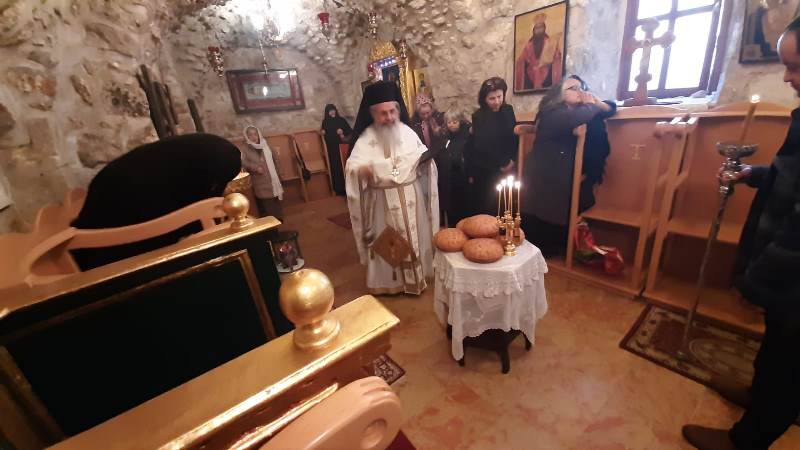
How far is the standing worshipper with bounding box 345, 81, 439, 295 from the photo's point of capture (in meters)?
2.45

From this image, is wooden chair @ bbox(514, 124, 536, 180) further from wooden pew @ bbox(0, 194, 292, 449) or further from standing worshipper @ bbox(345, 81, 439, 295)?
wooden pew @ bbox(0, 194, 292, 449)

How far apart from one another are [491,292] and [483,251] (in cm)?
21

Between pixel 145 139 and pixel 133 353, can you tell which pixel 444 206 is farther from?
pixel 133 353

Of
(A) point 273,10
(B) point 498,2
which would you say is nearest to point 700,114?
(B) point 498,2

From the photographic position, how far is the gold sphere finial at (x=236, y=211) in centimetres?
109

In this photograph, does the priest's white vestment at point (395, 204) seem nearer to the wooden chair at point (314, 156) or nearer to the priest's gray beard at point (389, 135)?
the priest's gray beard at point (389, 135)

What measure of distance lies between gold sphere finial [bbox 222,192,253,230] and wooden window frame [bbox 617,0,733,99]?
2792 mm

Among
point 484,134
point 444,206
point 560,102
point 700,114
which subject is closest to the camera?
point 700,114

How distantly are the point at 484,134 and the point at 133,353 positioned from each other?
8.90 ft

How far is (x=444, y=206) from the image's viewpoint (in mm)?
3574

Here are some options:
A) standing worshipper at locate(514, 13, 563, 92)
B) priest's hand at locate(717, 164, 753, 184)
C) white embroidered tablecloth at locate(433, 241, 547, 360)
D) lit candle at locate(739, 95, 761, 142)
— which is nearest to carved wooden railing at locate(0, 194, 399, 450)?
white embroidered tablecloth at locate(433, 241, 547, 360)

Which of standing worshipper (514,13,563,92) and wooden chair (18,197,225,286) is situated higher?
standing worshipper (514,13,563,92)

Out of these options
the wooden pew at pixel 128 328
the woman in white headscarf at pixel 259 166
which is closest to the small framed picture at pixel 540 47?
the wooden pew at pixel 128 328

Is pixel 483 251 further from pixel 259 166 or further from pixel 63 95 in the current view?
pixel 259 166
